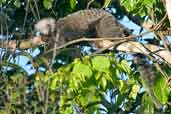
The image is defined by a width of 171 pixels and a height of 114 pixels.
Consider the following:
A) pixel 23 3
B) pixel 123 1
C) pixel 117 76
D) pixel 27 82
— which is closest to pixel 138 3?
pixel 123 1

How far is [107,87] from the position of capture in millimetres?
3797

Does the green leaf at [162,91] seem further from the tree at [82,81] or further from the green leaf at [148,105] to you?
the green leaf at [148,105]

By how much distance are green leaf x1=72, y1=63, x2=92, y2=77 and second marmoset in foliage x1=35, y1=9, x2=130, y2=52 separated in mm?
2878

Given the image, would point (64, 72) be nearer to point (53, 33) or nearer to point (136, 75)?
point (136, 75)

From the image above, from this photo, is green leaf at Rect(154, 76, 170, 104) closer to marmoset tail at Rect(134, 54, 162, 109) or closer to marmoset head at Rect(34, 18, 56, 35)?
marmoset tail at Rect(134, 54, 162, 109)

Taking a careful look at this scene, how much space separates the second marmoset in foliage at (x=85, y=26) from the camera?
6.67 metres

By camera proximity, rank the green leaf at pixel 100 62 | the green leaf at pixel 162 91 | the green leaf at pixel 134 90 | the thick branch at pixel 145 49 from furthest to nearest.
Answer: the green leaf at pixel 134 90 < the thick branch at pixel 145 49 < the green leaf at pixel 162 91 < the green leaf at pixel 100 62

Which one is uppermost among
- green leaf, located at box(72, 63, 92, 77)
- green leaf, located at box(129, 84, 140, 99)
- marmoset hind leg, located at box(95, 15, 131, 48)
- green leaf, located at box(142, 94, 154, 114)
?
marmoset hind leg, located at box(95, 15, 131, 48)

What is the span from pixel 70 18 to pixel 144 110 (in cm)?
323

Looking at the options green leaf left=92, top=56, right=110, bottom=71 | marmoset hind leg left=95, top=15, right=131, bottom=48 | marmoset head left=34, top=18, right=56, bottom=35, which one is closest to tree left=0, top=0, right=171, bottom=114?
green leaf left=92, top=56, right=110, bottom=71

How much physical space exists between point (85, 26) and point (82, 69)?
3885mm

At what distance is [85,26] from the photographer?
24.0ft

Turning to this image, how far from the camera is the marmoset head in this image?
6037mm

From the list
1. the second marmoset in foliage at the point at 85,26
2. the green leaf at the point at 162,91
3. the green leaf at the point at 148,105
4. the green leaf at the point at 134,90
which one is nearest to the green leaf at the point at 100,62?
the green leaf at the point at 162,91
